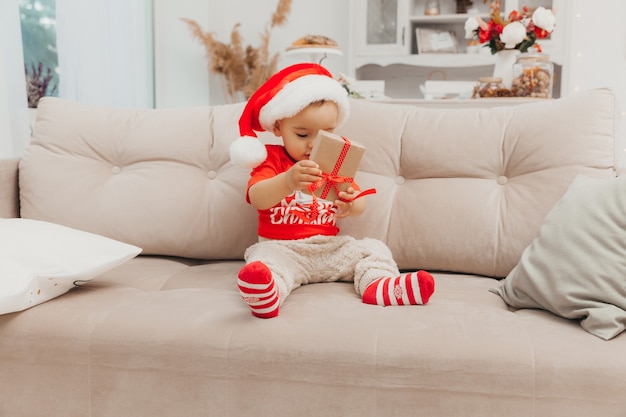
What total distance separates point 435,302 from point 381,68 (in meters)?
3.34

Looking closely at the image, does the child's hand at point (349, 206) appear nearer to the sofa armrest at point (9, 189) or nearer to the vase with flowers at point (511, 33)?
the sofa armrest at point (9, 189)

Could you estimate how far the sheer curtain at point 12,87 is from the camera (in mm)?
2262

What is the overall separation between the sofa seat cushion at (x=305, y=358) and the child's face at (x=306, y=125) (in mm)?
410

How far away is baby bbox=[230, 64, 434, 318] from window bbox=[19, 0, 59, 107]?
72.4 inches

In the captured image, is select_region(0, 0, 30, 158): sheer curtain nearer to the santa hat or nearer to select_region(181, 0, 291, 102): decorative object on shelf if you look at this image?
the santa hat

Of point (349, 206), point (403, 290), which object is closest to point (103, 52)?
point (349, 206)

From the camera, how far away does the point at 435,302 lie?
1250 millimetres

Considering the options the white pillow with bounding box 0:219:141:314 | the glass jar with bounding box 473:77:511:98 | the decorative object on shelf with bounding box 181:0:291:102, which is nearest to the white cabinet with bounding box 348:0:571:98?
the decorative object on shelf with bounding box 181:0:291:102

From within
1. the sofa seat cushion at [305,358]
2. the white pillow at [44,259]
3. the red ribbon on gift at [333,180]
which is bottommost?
the sofa seat cushion at [305,358]

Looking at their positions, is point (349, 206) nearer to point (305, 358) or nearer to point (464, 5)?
point (305, 358)

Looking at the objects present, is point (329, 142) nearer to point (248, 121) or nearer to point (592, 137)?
point (248, 121)

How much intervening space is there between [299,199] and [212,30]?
332 centimetres

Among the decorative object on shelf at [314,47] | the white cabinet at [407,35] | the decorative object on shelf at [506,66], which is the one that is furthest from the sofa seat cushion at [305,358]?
the white cabinet at [407,35]

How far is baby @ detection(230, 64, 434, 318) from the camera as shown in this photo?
1368 millimetres
